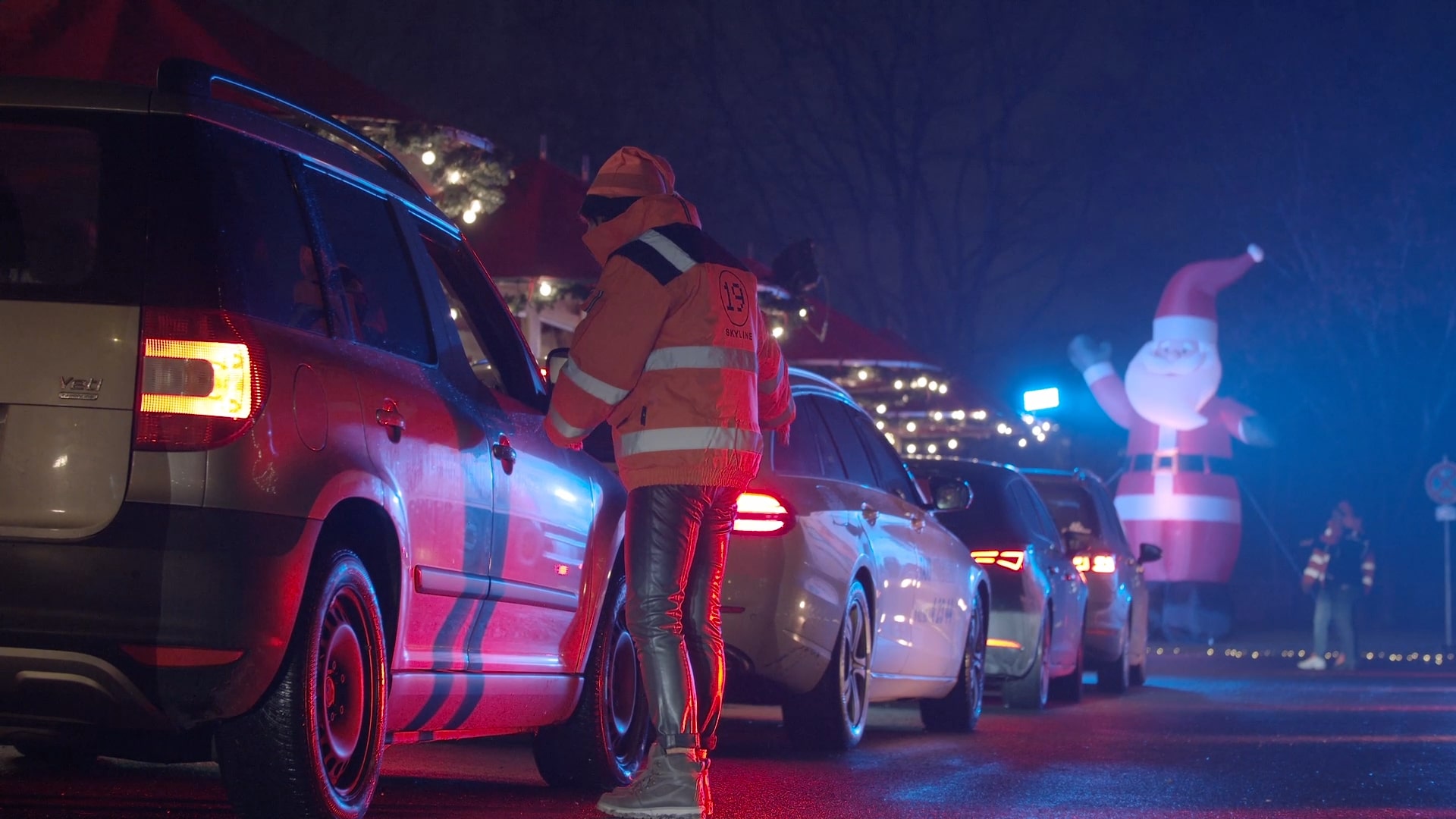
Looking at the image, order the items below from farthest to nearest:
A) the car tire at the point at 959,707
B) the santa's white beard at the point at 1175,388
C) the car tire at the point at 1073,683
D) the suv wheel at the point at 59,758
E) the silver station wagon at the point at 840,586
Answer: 1. the santa's white beard at the point at 1175,388
2. the car tire at the point at 1073,683
3. the car tire at the point at 959,707
4. the silver station wagon at the point at 840,586
5. the suv wheel at the point at 59,758

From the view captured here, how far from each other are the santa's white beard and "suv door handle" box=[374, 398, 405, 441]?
24.5 meters

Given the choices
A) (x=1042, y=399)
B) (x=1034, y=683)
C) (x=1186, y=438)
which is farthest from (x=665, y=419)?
(x=1042, y=399)

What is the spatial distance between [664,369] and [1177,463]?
949 inches

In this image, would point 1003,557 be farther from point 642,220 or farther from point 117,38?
point 642,220

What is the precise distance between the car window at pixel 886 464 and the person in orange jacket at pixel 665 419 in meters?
4.17

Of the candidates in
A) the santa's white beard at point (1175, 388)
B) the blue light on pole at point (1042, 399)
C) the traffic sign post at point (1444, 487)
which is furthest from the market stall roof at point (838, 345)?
the blue light on pole at point (1042, 399)

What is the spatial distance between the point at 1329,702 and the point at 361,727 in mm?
11038

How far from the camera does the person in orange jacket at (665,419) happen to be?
5762 mm

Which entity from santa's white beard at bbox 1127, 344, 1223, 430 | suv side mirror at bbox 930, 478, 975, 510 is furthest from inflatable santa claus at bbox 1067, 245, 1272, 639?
suv side mirror at bbox 930, 478, 975, 510

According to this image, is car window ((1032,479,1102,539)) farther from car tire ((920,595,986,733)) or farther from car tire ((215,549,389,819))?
car tire ((215,549,389,819))

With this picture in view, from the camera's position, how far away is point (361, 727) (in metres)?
5.00

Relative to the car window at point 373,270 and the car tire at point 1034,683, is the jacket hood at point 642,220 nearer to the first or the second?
the car window at point 373,270

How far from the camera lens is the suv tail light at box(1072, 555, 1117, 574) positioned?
15914 millimetres

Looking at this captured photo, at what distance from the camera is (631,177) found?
597 centimetres
